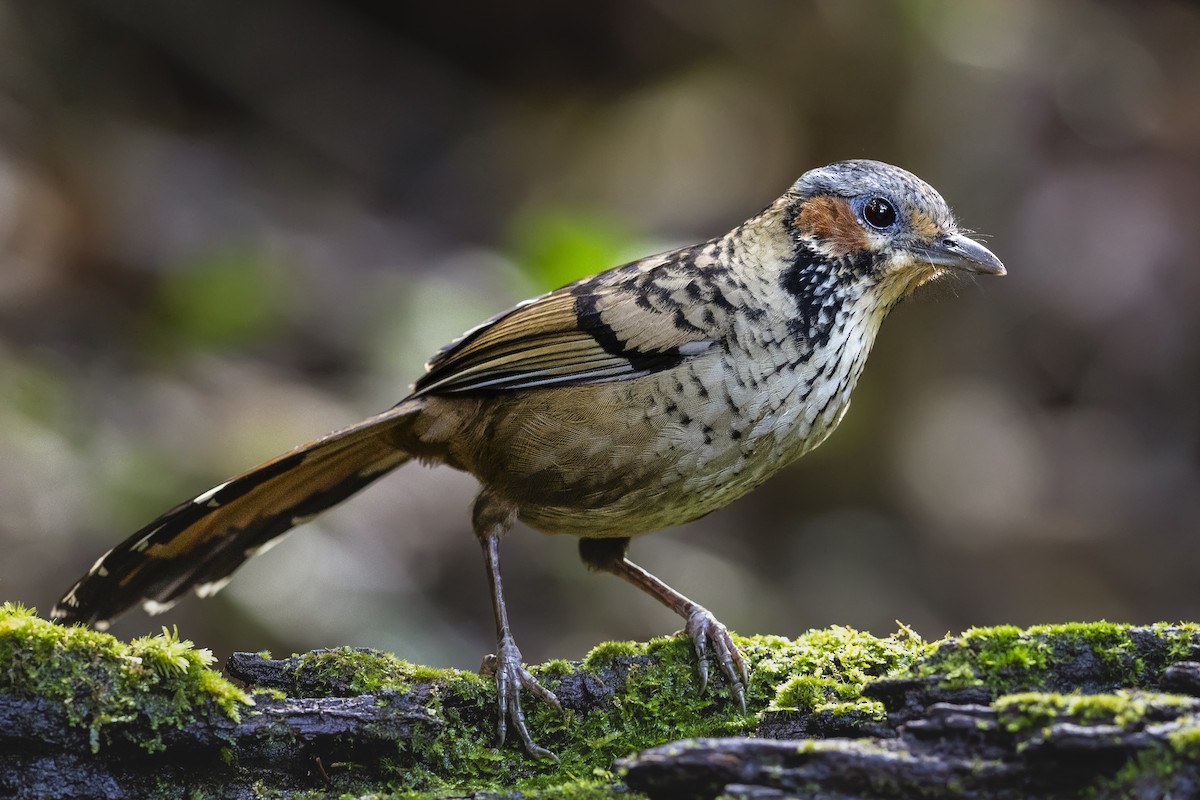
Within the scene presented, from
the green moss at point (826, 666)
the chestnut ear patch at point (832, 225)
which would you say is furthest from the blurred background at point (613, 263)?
the chestnut ear patch at point (832, 225)

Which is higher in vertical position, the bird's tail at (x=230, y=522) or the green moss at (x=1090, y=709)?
the bird's tail at (x=230, y=522)

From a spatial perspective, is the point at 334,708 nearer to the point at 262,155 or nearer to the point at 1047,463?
the point at 1047,463

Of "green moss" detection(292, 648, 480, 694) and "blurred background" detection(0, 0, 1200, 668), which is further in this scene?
"blurred background" detection(0, 0, 1200, 668)

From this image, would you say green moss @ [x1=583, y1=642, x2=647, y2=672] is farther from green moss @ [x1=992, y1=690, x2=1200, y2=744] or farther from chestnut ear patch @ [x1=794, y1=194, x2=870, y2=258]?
chestnut ear patch @ [x1=794, y1=194, x2=870, y2=258]

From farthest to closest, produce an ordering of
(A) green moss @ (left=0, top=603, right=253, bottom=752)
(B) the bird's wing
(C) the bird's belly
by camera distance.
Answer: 1. (B) the bird's wing
2. (C) the bird's belly
3. (A) green moss @ (left=0, top=603, right=253, bottom=752)

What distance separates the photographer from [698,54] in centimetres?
882

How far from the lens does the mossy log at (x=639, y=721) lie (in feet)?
7.92

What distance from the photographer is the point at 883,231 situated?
12.4 ft

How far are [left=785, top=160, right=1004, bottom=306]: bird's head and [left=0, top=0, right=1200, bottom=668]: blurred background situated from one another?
2641 mm

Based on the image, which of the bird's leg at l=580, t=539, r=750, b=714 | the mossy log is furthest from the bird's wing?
the mossy log

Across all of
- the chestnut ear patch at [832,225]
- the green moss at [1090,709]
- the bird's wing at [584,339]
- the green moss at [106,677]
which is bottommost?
the green moss at [1090,709]

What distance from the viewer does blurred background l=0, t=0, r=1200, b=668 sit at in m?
6.04

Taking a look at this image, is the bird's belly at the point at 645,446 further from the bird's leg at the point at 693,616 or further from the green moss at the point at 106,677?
the green moss at the point at 106,677

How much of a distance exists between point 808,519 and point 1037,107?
3103 millimetres
